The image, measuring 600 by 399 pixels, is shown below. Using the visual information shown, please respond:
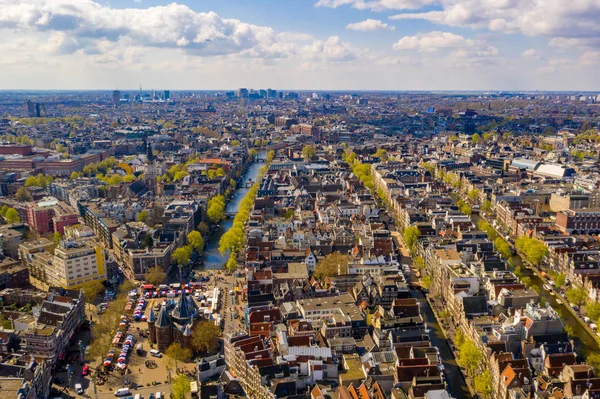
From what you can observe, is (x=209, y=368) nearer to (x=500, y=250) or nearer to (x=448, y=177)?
(x=500, y=250)

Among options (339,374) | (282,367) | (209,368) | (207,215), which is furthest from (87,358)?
(207,215)

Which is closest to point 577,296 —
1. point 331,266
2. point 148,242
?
point 331,266

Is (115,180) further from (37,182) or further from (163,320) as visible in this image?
(163,320)

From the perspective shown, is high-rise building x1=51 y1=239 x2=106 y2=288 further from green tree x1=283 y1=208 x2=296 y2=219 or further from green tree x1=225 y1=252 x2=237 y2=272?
green tree x1=283 y1=208 x2=296 y2=219

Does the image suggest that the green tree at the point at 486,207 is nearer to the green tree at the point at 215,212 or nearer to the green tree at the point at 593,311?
the green tree at the point at 593,311

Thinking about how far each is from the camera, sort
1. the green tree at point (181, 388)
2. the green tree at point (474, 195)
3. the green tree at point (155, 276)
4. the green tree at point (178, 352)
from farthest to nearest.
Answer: the green tree at point (474, 195) → the green tree at point (155, 276) → the green tree at point (178, 352) → the green tree at point (181, 388)

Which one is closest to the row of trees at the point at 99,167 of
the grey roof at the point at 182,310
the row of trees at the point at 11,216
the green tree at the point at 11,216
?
the row of trees at the point at 11,216
